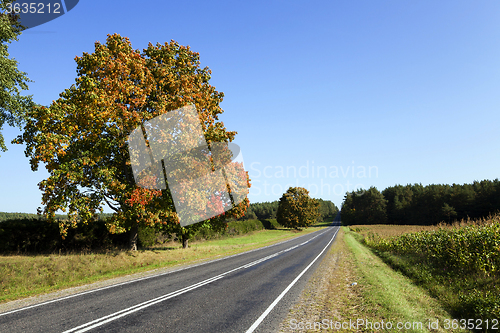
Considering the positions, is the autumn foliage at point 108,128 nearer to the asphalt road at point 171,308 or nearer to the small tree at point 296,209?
the asphalt road at point 171,308

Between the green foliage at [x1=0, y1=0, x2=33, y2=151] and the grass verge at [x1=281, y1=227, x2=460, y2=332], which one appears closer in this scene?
the grass verge at [x1=281, y1=227, x2=460, y2=332]

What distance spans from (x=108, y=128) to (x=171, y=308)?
43.8 ft

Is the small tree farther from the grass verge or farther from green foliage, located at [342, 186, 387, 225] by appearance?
the grass verge

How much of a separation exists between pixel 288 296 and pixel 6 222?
20.3 meters

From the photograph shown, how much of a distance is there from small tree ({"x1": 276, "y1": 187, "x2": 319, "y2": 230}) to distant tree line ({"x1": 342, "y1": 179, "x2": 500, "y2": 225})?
30.3 meters

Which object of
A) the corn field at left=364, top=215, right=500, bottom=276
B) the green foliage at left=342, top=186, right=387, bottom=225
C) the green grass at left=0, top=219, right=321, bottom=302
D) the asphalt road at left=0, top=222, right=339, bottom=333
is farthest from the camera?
the green foliage at left=342, top=186, right=387, bottom=225

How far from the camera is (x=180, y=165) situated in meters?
18.1

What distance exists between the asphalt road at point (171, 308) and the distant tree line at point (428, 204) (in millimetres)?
59319

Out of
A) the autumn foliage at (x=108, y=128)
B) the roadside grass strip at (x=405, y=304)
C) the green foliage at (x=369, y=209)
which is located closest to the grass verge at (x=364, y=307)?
the roadside grass strip at (x=405, y=304)

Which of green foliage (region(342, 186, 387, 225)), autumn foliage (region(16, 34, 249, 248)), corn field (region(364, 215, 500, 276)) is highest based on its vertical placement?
autumn foliage (region(16, 34, 249, 248))

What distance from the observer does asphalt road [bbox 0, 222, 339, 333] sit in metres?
6.03

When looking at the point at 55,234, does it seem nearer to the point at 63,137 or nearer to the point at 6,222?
the point at 6,222

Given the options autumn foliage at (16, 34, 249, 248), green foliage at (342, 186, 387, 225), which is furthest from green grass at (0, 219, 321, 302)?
green foliage at (342, 186, 387, 225)

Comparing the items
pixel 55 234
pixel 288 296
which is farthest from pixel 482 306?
pixel 55 234
